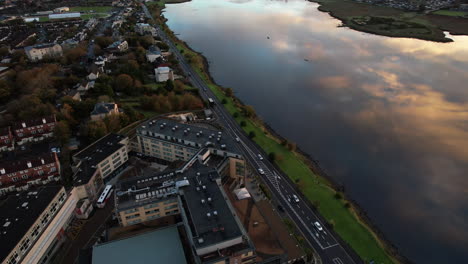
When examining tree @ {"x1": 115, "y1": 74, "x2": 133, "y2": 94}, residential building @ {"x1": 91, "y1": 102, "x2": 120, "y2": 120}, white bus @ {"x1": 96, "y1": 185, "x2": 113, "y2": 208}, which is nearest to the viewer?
white bus @ {"x1": 96, "y1": 185, "x2": 113, "y2": 208}

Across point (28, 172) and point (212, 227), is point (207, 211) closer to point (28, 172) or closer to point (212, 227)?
point (212, 227)

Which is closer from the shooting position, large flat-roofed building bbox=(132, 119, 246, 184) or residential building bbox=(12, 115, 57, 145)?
large flat-roofed building bbox=(132, 119, 246, 184)

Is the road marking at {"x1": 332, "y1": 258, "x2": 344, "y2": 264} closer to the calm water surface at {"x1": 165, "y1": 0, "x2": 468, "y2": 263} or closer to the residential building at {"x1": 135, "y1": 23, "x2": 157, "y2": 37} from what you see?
the calm water surface at {"x1": 165, "y1": 0, "x2": 468, "y2": 263}

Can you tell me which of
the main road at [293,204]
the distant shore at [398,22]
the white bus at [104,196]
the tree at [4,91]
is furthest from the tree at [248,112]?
the distant shore at [398,22]

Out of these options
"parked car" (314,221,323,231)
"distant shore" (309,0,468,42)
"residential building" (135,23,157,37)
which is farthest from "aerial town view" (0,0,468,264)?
"distant shore" (309,0,468,42)

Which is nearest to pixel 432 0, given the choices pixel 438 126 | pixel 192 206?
pixel 438 126

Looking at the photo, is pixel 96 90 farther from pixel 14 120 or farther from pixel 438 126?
pixel 438 126

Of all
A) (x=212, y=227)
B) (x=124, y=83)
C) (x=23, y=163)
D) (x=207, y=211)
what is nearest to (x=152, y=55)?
(x=124, y=83)

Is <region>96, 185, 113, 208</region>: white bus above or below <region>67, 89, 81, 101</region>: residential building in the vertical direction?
below
